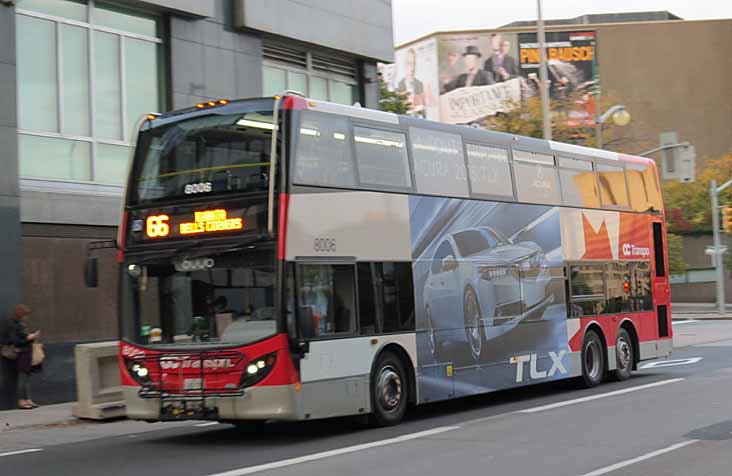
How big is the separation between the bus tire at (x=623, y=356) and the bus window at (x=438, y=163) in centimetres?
546

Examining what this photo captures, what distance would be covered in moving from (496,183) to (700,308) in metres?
46.0

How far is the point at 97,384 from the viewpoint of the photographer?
52.3 feet

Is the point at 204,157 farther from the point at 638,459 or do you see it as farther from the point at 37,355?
the point at 37,355

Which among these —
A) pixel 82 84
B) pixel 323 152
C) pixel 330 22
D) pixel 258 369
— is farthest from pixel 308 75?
pixel 258 369

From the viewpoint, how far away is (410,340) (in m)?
Result: 13.6

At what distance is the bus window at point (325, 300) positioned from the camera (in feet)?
38.8

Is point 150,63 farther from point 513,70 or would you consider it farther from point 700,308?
point 513,70

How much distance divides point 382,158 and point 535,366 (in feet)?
15.5

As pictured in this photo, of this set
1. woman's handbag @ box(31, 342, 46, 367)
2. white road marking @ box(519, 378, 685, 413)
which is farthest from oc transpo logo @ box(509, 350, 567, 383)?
woman's handbag @ box(31, 342, 46, 367)

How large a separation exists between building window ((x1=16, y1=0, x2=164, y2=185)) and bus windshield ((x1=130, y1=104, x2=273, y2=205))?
5605 millimetres

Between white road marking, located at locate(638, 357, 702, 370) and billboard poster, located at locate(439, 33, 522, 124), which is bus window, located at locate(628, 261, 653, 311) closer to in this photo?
white road marking, located at locate(638, 357, 702, 370)

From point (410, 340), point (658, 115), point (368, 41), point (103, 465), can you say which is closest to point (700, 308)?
point (658, 115)

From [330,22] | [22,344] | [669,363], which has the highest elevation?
[330,22]

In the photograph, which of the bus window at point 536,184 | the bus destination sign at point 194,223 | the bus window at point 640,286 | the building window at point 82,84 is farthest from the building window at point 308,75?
the bus destination sign at point 194,223
